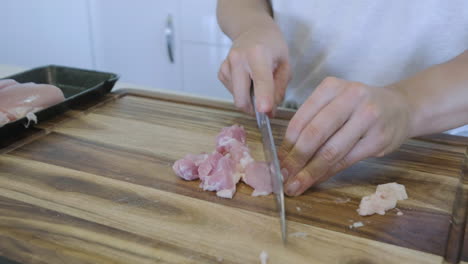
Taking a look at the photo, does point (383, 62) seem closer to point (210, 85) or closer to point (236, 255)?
point (236, 255)

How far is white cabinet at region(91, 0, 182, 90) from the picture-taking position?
2.45m

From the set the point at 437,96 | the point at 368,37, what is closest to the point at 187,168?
the point at 437,96

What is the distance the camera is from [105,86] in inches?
49.8

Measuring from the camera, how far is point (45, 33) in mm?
2805

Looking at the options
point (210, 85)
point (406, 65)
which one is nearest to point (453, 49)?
point (406, 65)

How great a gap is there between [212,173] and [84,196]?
24cm

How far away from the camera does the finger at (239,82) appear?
0.97 metres

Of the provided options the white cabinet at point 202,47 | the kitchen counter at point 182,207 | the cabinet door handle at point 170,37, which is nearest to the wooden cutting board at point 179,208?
the kitchen counter at point 182,207

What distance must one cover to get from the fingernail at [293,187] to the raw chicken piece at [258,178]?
0.13 feet

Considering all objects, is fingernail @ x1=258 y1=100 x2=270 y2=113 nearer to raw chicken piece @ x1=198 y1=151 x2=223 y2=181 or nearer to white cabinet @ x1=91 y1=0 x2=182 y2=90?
raw chicken piece @ x1=198 y1=151 x2=223 y2=181

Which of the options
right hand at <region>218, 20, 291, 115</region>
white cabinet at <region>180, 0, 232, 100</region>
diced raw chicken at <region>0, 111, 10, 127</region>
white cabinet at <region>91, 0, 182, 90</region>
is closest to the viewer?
right hand at <region>218, 20, 291, 115</region>

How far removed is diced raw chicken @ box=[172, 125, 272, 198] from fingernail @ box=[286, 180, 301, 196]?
0.14 ft

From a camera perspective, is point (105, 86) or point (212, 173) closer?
point (212, 173)

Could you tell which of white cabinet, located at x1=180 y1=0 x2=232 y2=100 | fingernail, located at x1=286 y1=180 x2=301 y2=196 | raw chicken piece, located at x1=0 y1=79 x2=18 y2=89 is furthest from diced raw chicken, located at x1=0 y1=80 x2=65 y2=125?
white cabinet, located at x1=180 y1=0 x2=232 y2=100
